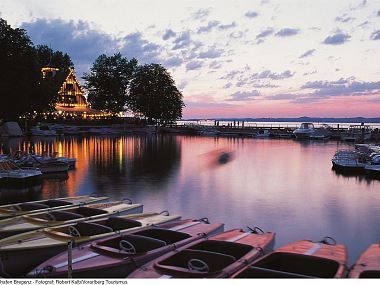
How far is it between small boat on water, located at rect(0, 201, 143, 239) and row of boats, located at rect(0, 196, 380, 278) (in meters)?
0.02

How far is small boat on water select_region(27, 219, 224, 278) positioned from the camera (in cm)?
769

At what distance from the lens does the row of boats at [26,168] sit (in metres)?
21.3

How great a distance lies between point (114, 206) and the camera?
1359 centimetres

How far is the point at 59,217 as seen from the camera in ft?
38.6

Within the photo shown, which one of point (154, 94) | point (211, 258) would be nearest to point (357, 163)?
point (211, 258)

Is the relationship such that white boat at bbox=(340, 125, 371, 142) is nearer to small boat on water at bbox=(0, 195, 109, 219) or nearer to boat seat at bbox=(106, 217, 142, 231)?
small boat on water at bbox=(0, 195, 109, 219)

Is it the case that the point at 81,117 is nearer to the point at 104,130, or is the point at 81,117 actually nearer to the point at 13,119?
the point at 104,130

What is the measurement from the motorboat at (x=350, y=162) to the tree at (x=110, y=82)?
218 feet

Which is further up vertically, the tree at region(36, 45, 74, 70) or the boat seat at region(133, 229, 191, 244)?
the tree at region(36, 45, 74, 70)

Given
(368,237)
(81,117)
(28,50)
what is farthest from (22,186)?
(81,117)

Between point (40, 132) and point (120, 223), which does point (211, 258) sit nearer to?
point (120, 223)

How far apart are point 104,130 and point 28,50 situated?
23319mm

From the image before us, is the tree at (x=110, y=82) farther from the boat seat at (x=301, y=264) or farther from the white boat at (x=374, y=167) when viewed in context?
the boat seat at (x=301, y=264)

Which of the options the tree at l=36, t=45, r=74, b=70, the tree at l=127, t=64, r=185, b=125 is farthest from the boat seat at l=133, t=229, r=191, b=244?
the tree at l=36, t=45, r=74, b=70
